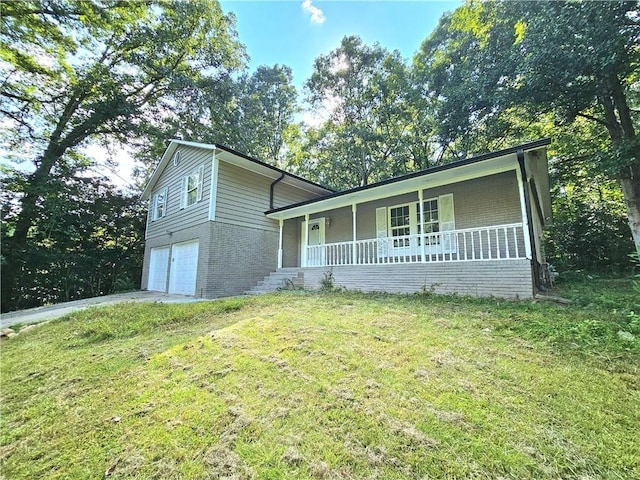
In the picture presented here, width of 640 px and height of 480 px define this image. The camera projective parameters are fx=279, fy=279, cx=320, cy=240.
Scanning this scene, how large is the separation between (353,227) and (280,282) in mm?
3213

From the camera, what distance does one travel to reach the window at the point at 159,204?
505 inches

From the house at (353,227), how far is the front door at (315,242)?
0.14 ft

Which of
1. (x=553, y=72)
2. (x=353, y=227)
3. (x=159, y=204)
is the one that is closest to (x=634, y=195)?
(x=553, y=72)

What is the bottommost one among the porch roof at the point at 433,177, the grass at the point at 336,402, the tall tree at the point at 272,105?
the grass at the point at 336,402

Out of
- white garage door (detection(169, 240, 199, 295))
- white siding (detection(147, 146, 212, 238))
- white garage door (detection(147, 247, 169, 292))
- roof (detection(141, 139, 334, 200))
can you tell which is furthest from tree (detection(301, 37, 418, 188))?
white garage door (detection(147, 247, 169, 292))

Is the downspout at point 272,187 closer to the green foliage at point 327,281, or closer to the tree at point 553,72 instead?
the green foliage at point 327,281

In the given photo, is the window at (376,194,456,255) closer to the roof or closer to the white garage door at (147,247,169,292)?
the roof

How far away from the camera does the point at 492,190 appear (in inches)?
313

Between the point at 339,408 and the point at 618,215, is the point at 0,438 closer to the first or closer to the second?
the point at 339,408

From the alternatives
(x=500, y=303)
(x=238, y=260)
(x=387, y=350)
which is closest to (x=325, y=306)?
(x=387, y=350)

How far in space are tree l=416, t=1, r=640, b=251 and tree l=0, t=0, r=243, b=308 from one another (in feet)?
44.5

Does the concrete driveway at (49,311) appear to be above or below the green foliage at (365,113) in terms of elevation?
below

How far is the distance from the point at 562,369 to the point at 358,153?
17.2 m

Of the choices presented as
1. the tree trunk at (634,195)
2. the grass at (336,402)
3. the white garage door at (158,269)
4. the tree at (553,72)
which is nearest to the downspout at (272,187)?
the white garage door at (158,269)
